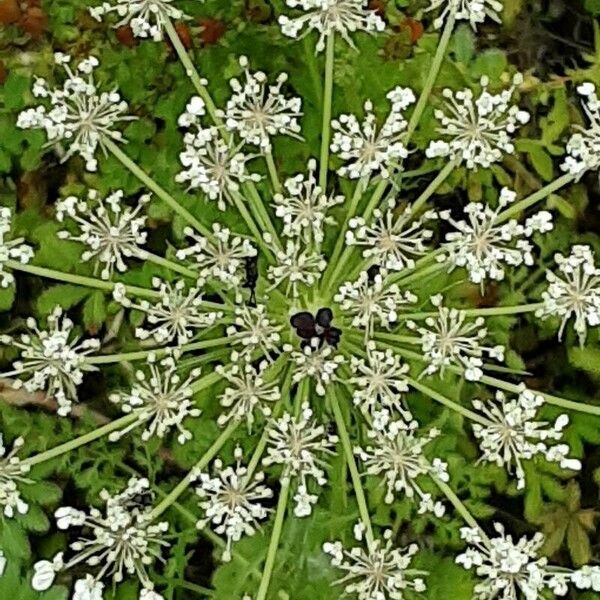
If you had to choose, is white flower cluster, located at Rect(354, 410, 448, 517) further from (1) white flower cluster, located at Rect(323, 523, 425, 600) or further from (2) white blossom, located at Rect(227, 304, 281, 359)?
(2) white blossom, located at Rect(227, 304, 281, 359)

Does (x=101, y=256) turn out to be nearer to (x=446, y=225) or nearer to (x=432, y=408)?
(x=432, y=408)

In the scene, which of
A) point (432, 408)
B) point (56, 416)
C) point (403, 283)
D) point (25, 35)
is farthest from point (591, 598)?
point (25, 35)

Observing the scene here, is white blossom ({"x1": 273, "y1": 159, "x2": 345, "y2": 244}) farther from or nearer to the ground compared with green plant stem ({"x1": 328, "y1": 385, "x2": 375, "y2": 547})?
farther from the ground

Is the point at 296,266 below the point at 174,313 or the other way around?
the other way around

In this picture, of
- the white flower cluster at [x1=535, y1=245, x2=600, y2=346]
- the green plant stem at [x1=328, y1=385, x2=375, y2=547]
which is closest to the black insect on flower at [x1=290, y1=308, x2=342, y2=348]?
the green plant stem at [x1=328, y1=385, x2=375, y2=547]

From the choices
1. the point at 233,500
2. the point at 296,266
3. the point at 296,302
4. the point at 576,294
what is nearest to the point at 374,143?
the point at 296,266

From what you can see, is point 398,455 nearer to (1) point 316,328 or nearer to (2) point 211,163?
(1) point 316,328

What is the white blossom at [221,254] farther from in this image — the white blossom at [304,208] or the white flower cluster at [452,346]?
the white flower cluster at [452,346]
